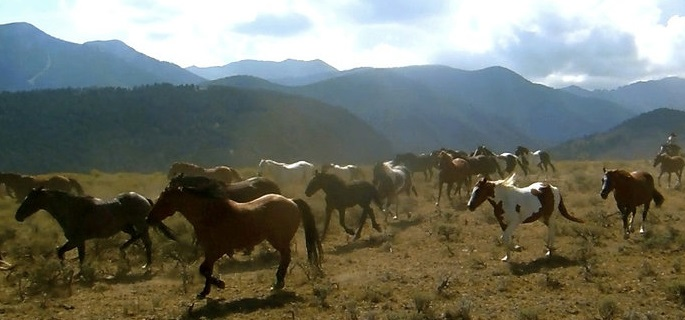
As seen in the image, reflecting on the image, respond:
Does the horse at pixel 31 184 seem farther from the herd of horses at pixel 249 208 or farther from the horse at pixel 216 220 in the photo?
the horse at pixel 216 220

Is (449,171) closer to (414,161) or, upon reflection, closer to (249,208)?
(414,161)

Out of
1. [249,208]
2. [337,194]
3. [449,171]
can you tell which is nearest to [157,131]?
[449,171]

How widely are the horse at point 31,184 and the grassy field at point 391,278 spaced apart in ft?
26.1

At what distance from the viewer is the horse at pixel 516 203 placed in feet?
41.2

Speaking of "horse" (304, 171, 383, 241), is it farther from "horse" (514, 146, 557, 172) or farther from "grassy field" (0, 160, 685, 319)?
"horse" (514, 146, 557, 172)

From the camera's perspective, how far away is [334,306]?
30.1 feet

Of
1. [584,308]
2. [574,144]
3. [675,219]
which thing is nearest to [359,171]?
[675,219]

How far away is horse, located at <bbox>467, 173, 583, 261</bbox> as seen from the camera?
12.6m

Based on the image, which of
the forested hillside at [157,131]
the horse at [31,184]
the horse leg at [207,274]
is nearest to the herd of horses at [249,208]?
the horse leg at [207,274]

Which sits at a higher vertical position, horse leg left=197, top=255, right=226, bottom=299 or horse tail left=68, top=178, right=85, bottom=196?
horse leg left=197, top=255, right=226, bottom=299

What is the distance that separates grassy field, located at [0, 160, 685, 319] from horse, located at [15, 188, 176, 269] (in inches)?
22.7

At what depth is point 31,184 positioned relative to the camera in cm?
2612

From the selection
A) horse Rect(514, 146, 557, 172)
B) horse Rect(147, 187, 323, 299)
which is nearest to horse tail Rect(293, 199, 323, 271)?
horse Rect(147, 187, 323, 299)

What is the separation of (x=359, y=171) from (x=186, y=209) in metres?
20.6
